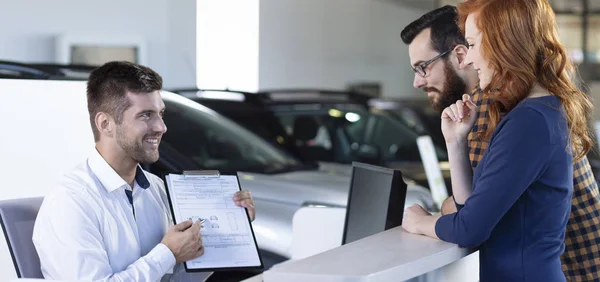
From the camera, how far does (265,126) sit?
24.4ft

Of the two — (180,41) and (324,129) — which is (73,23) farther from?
(324,129)

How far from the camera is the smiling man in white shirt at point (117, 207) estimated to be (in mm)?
2486

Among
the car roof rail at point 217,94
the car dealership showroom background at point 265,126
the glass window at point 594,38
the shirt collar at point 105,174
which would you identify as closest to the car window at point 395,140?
the car dealership showroom background at point 265,126

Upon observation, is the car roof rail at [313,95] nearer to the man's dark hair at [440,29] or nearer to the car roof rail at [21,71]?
the car roof rail at [21,71]

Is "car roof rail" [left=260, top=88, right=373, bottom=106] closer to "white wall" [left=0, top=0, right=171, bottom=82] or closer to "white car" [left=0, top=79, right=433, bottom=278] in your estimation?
"white car" [left=0, top=79, right=433, bottom=278]

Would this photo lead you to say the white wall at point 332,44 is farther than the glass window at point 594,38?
No

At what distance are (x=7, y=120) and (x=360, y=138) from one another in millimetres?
4492

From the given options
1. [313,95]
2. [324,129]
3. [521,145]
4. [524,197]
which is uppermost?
[521,145]

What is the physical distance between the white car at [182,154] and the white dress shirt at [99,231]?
0.71 m

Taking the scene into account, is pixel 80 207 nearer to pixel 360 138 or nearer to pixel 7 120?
pixel 7 120

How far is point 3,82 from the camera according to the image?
12.3 ft

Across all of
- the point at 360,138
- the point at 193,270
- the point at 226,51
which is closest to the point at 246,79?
the point at 226,51

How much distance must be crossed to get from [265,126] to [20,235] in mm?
4810

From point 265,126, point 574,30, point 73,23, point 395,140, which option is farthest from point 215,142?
point 574,30
